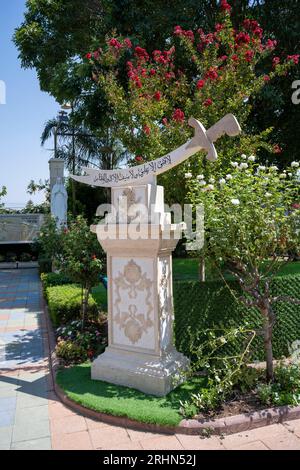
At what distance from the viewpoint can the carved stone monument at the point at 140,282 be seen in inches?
188

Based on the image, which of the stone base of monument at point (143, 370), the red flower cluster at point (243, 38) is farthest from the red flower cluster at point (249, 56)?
the stone base of monument at point (143, 370)

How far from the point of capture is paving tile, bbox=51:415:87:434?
4.07m

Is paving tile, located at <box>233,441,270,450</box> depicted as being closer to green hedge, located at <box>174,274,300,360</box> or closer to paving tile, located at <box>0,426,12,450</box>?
green hedge, located at <box>174,274,300,360</box>

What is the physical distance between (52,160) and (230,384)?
11532 mm

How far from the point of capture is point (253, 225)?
4.71 m

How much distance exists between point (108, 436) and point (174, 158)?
10.1ft

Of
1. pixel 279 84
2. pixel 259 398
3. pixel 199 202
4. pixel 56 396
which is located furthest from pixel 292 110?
pixel 56 396

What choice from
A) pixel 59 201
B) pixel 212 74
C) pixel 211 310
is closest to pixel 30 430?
pixel 211 310

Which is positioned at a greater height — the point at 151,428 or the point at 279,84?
the point at 279,84

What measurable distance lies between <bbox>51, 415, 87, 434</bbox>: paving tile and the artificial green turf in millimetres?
190

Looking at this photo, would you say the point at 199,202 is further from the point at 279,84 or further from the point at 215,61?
the point at 279,84

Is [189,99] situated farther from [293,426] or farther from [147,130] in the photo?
[293,426]

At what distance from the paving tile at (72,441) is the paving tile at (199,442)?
2.97 feet

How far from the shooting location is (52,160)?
14.1 meters
